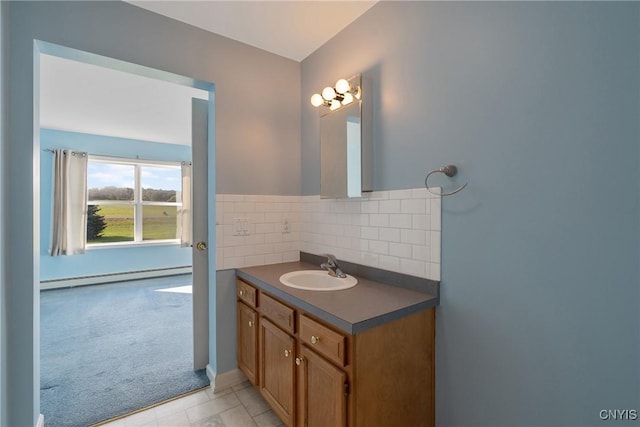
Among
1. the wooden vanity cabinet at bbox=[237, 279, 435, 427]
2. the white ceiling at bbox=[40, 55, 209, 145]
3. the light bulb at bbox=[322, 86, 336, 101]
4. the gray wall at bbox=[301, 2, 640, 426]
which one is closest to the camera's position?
the gray wall at bbox=[301, 2, 640, 426]

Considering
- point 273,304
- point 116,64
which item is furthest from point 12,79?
point 273,304

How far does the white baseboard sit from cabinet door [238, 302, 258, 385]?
77 millimetres

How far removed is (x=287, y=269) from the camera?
2.00m

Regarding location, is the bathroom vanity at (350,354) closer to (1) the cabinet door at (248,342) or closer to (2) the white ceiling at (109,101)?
(1) the cabinet door at (248,342)

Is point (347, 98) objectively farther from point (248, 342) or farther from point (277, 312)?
point (248, 342)

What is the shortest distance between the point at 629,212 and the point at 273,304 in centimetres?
151

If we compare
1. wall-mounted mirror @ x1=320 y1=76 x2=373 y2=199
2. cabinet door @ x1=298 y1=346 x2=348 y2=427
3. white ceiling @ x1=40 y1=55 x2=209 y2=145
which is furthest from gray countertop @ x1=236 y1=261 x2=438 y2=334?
white ceiling @ x1=40 y1=55 x2=209 y2=145

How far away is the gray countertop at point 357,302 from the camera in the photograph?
1110 millimetres

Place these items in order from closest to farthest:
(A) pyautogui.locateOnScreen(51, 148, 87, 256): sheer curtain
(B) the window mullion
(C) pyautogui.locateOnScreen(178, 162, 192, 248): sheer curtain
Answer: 1. (A) pyautogui.locateOnScreen(51, 148, 87, 256): sheer curtain
2. (B) the window mullion
3. (C) pyautogui.locateOnScreen(178, 162, 192, 248): sheer curtain

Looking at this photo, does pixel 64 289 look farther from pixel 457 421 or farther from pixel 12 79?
pixel 457 421

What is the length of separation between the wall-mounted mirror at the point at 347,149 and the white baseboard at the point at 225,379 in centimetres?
144

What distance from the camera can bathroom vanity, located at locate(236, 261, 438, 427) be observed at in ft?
3.64

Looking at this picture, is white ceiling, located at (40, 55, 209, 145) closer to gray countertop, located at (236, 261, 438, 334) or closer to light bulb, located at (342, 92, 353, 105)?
light bulb, located at (342, 92, 353, 105)

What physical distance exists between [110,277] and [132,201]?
134cm
